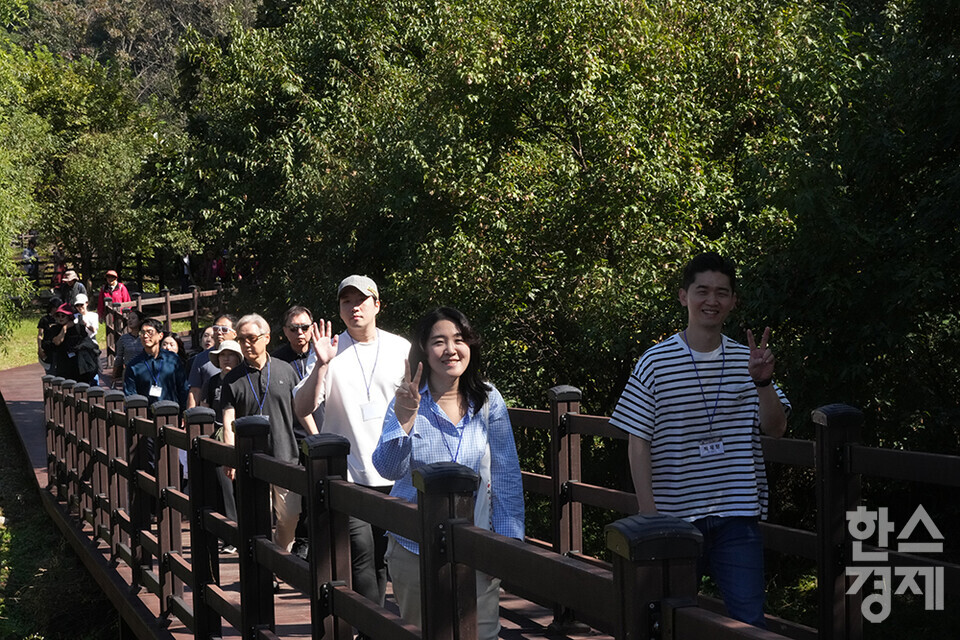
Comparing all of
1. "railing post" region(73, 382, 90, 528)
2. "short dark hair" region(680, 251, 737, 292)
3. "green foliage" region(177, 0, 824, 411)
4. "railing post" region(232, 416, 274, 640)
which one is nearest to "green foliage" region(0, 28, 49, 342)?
"green foliage" region(177, 0, 824, 411)

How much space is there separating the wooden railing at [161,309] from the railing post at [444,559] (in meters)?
14.3

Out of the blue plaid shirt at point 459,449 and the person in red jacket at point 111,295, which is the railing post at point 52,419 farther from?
the person in red jacket at point 111,295

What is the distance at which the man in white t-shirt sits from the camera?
5.30 m

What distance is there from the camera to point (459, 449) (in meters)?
3.95

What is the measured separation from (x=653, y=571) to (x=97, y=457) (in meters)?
7.47

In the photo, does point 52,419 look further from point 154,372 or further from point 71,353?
point 154,372

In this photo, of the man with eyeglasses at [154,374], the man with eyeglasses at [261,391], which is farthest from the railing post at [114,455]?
the man with eyeglasses at [261,391]

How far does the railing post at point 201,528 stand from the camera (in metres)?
5.60

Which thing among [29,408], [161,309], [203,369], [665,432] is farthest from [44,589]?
[161,309]

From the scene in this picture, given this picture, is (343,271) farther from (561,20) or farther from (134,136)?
(134,136)

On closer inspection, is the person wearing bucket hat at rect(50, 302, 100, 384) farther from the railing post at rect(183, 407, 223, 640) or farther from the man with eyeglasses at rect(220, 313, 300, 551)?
the railing post at rect(183, 407, 223, 640)

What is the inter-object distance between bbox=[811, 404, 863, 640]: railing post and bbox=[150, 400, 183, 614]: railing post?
3693mm

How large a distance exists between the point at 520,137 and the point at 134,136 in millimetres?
33084

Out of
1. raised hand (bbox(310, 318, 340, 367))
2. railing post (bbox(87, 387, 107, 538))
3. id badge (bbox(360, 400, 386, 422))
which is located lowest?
railing post (bbox(87, 387, 107, 538))
